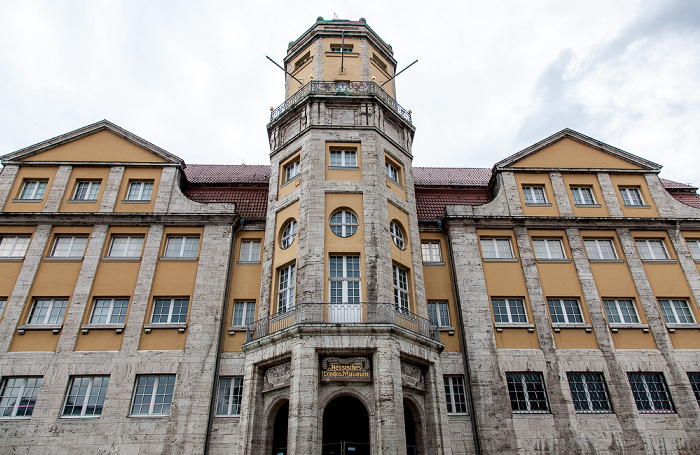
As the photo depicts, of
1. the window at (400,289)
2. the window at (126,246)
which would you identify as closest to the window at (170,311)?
the window at (126,246)

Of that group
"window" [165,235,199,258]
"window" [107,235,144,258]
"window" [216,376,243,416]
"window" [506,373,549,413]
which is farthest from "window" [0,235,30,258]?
"window" [506,373,549,413]

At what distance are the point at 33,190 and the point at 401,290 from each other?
20445mm

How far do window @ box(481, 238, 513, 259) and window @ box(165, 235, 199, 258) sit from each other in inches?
577

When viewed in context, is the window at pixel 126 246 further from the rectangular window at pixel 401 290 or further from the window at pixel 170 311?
the rectangular window at pixel 401 290

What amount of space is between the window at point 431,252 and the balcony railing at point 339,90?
22.5 feet

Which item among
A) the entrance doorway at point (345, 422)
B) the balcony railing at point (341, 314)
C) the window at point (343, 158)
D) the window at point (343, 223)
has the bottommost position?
the entrance doorway at point (345, 422)

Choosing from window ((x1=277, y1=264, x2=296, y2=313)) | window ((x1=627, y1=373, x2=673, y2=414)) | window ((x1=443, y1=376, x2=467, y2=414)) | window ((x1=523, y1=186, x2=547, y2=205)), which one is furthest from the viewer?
window ((x1=523, y1=186, x2=547, y2=205))

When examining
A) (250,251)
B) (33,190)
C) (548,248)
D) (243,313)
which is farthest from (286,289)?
(33,190)

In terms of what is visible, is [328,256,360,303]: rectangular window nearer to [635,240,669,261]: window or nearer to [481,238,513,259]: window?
[481,238,513,259]: window

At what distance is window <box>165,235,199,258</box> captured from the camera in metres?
22.2

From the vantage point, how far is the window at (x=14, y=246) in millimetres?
21922

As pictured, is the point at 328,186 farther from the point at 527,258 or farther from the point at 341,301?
the point at 527,258

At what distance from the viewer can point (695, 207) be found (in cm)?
2573

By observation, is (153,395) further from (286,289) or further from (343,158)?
(343,158)
